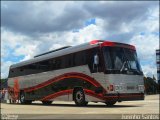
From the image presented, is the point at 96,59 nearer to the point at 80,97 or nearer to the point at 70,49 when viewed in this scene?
the point at 80,97

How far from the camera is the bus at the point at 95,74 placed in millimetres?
20375

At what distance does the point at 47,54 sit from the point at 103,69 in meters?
7.71

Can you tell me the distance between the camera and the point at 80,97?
21984mm

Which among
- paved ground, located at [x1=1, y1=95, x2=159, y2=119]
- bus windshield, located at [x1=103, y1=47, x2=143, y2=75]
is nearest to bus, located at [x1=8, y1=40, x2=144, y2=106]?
Result: bus windshield, located at [x1=103, y1=47, x2=143, y2=75]

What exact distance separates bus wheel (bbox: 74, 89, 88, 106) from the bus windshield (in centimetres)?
254

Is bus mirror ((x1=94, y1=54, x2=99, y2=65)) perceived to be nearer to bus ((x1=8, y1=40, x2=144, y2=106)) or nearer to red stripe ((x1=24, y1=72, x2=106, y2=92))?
bus ((x1=8, y1=40, x2=144, y2=106))

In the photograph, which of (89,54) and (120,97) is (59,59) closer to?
(89,54)

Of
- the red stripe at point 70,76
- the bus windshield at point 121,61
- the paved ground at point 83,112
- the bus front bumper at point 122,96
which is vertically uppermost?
the bus windshield at point 121,61

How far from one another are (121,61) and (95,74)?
60.0 inches

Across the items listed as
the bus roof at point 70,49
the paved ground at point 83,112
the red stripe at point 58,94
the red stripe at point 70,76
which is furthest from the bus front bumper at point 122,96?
the red stripe at point 58,94

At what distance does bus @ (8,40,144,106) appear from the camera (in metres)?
20.4

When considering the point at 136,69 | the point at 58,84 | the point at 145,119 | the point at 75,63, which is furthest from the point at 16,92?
the point at 145,119

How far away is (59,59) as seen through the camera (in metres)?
24.5

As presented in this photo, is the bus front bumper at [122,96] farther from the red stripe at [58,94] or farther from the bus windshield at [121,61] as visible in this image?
the red stripe at [58,94]
